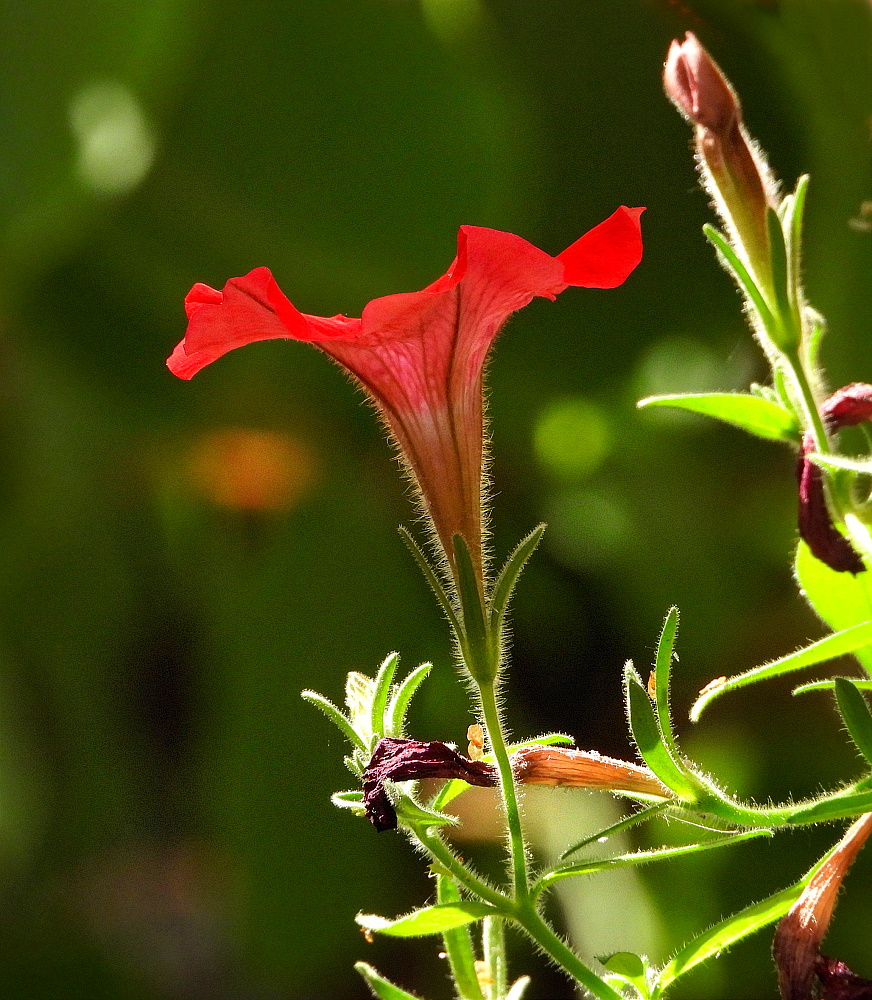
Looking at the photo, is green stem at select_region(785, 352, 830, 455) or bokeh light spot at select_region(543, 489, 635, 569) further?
bokeh light spot at select_region(543, 489, 635, 569)

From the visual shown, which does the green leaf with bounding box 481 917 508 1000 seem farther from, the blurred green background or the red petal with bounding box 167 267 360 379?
the blurred green background

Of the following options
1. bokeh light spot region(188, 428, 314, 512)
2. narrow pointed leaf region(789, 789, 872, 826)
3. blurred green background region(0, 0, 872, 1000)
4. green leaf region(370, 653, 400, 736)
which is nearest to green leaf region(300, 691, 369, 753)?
green leaf region(370, 653, 400, 736)

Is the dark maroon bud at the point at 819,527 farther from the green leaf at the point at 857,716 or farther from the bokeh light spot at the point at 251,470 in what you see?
the bokeh light spot at the point at 251,470

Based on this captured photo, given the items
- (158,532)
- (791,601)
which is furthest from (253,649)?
(791,601)

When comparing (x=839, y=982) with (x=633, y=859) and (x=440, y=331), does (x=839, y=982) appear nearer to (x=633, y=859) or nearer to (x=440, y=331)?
(x=633, y=859)

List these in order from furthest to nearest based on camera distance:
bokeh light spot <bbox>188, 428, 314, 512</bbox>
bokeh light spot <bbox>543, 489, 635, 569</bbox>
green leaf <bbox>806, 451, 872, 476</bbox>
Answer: bokeh light spot <bbox>188, 428, 314, 512</bbox>, bokeh light spot <bbox>543, 489, 635, 569</bbox>, green leaf <bbox>806, 451, 872, 476</bbox>

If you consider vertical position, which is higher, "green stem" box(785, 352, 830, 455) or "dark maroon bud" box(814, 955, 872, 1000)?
"green stem" box(785, 352, 830, 455)

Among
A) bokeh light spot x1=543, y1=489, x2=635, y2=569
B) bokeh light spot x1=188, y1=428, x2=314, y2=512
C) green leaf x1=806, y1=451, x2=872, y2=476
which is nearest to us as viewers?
green leaf x1=806, y1=451, x2=872, y2=476

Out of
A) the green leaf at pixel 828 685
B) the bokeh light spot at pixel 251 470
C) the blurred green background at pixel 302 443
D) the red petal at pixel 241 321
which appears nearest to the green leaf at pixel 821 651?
the green leaf at pixel 828 685
